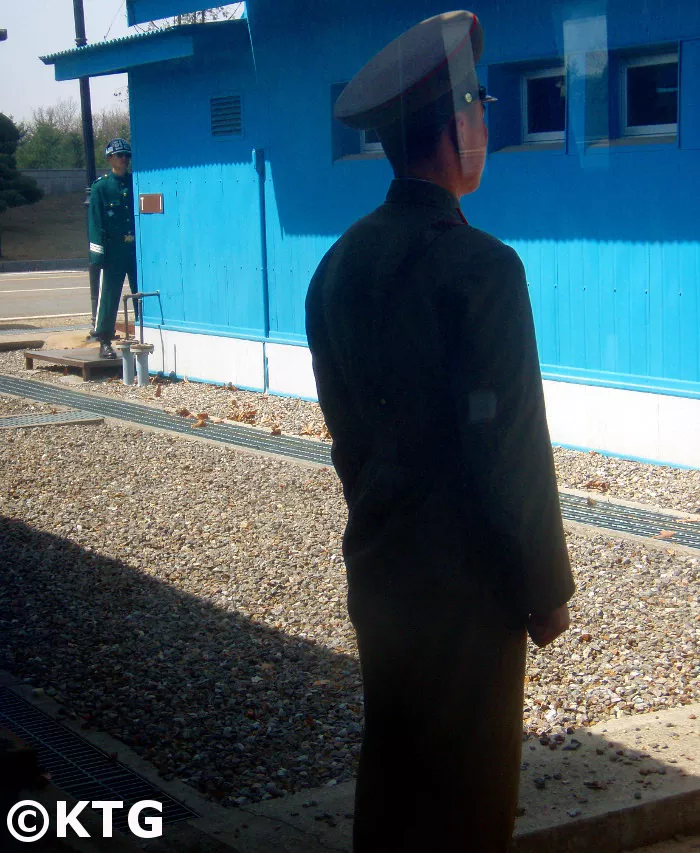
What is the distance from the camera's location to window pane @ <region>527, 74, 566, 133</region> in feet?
27.0

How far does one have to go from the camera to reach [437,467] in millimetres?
2129

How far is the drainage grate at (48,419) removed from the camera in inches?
388

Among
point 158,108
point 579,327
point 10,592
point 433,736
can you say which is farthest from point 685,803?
point 158,108

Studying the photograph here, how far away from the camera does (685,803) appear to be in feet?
10.8

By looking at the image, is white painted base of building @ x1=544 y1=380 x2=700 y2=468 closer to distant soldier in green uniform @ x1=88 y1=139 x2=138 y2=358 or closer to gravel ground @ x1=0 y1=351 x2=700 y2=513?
gravel ground @ x1=0 y1=351 x2=700 y2=513

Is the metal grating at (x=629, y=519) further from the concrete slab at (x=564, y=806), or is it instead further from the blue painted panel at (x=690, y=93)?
the concrete slab at (x=564, y=806)

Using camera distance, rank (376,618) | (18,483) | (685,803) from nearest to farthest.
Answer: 1. (376,618)
2. (685,803)
3. (18,483)

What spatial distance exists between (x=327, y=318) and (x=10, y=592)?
148 inches

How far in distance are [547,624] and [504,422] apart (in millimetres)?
396

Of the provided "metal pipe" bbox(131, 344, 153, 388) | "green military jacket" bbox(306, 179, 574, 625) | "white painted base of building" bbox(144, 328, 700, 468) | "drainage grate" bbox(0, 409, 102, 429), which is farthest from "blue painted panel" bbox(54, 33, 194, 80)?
"green military jacket" bbox(306, 179, 574, 625)

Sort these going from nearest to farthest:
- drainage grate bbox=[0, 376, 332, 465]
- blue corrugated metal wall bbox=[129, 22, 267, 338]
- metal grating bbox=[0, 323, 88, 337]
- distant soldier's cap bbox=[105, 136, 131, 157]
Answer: drainage grate bbox=[0, 376, 332, 465] → blue corrugated metal wall bbox=[129, 22, 267, 338] → distant soldier's cap bbox=[105, 136, 131, 157] → metal grating bbox=[0, 323, 88, 337]

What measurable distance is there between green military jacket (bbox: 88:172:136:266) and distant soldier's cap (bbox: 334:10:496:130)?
1091 centimetres

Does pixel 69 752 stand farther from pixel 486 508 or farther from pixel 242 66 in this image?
pixel 242 66

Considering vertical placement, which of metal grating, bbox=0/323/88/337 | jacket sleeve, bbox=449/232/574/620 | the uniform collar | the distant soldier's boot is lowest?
metal grating, bbox=0/323/88/337
